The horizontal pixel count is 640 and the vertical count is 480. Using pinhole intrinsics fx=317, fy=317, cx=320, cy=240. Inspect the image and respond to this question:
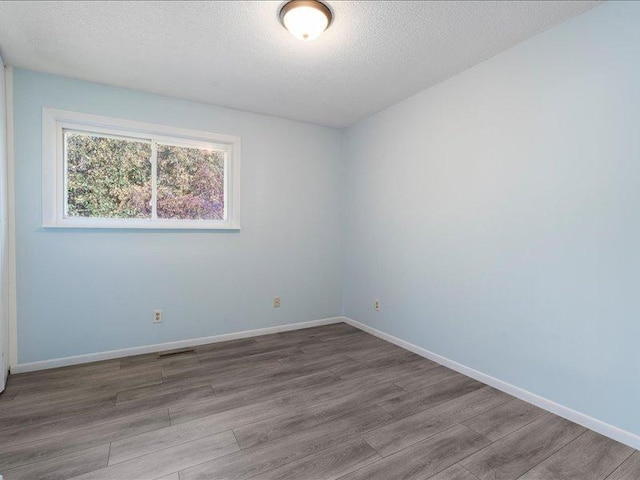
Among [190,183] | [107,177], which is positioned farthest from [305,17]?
[107,177]

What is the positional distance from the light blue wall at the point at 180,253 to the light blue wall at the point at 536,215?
3.60ft

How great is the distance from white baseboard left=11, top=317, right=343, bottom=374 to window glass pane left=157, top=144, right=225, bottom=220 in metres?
1.27

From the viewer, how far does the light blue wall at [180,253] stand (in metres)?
2.60

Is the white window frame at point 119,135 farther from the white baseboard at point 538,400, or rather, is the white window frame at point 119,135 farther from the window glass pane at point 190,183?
the white baseboard at point 538,400

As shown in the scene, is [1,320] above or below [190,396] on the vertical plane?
above

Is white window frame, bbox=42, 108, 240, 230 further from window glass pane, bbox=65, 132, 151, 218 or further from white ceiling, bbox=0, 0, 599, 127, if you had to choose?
white ceiling, bbox=0, 0, 599, 127

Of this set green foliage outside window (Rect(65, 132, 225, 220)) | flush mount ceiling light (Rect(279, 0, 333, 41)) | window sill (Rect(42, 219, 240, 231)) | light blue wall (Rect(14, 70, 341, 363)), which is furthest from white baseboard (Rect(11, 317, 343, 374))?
flush mount ceiling light (Rect(279, 0, 333, 41))

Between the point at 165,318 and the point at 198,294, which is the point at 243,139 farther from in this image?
the point at 165,318

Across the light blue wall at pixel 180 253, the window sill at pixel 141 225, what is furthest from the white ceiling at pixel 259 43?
the window sill at pixel 141 225

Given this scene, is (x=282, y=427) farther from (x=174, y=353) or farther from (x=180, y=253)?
(x=180, y=253)

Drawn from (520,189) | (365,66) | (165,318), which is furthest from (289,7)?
(165,318)

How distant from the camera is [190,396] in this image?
225 cm

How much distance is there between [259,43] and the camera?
7.17 feet

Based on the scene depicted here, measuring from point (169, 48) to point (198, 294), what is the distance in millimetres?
2164
